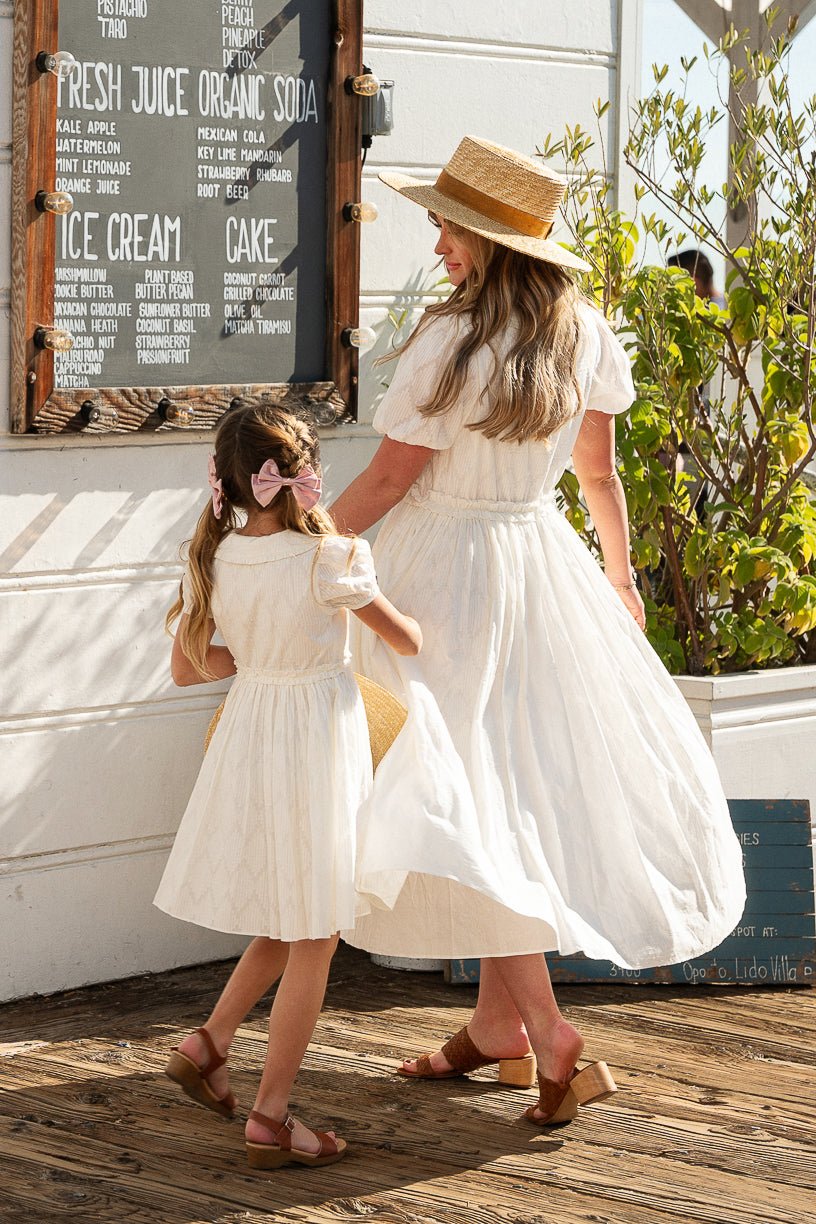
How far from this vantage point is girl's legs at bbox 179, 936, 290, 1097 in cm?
290

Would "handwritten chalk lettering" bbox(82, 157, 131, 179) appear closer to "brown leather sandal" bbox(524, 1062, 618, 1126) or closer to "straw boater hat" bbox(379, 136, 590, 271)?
"straw boater hat" bbox(379, 136, 590, 271)

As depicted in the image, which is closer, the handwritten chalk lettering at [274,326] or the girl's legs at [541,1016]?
the girl's legs at [541,1016]

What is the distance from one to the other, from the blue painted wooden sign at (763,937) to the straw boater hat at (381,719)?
1.02 metres

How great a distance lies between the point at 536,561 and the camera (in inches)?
121

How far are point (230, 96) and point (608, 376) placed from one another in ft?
3.87

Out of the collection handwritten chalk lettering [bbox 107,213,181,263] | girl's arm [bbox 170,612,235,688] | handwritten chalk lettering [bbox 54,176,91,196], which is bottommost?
girl's arm [bbox 170,612,235,688]

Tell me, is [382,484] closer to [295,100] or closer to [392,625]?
[392,625]

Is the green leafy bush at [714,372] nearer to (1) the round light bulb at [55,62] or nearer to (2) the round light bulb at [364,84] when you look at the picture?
(2) the round light bulb at [364,84]

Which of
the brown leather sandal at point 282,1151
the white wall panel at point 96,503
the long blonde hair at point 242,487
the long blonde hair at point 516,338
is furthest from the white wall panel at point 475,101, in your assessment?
the brown leather sandal at point 282,1151

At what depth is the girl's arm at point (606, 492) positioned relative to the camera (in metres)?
3.25

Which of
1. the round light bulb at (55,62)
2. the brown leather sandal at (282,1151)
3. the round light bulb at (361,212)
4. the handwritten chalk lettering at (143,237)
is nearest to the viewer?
the brown leather sandal at (282,1151)

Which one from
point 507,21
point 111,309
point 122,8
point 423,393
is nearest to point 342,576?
point 423,393

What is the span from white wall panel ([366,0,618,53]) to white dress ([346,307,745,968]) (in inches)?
50.6

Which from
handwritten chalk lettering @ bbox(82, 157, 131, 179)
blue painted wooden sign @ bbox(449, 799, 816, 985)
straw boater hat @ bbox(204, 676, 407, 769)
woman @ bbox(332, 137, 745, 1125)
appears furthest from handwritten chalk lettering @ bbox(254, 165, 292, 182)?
blue painted wooden sign @ bbox(449, 799, 816, 985)
